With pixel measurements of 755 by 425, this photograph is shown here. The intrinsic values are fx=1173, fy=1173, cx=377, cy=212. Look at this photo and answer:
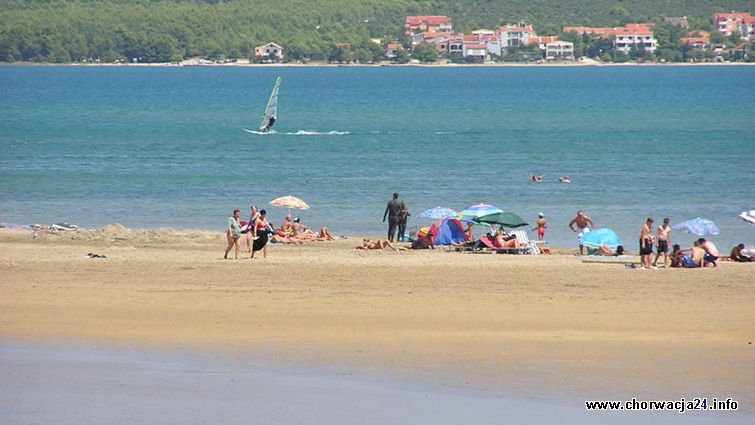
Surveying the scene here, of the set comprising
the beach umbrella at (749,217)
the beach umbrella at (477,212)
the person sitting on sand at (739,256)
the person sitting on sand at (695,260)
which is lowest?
the person sitting on sand at (739,256)

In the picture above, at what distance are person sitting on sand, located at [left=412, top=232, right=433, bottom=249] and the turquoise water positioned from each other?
402 centimetres

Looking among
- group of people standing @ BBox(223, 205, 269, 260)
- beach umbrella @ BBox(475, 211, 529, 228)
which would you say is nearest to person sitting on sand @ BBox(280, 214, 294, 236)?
group of people standing @ BBox(223, 205, 269, 260)

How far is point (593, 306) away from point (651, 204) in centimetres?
1808

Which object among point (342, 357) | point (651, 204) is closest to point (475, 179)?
point (651, 204)

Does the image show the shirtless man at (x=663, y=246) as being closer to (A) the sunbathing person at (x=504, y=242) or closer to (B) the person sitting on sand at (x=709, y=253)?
(B) the person sitting on sand at (x=709, y=253)

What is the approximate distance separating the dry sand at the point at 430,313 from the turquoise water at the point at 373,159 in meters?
7.49

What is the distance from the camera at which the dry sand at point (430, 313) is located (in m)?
13.8

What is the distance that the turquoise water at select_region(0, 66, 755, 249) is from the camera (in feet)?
109

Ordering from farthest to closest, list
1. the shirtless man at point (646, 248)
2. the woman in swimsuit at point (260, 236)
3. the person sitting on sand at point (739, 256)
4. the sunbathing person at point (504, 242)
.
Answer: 1. the sunbathing person at point (504, 242)
2. the person sitting on sand at point (739, 256)
3. the woman in swimsuit at point (260, 236)
4. the shirtless man at point (646, 248)

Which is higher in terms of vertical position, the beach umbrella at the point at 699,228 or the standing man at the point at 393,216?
the standing man at the point at 393,216

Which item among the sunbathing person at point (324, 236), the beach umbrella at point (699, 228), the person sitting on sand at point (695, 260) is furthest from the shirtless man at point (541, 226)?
the person sitting on sand at point (695, 260)

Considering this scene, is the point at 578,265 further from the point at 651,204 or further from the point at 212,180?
the point at 212,180

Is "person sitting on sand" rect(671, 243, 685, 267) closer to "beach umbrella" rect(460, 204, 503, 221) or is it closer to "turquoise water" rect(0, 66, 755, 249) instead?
"beach umbrella" rect(460, 204, 503, 221)

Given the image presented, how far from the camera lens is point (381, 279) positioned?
64.2 feet
